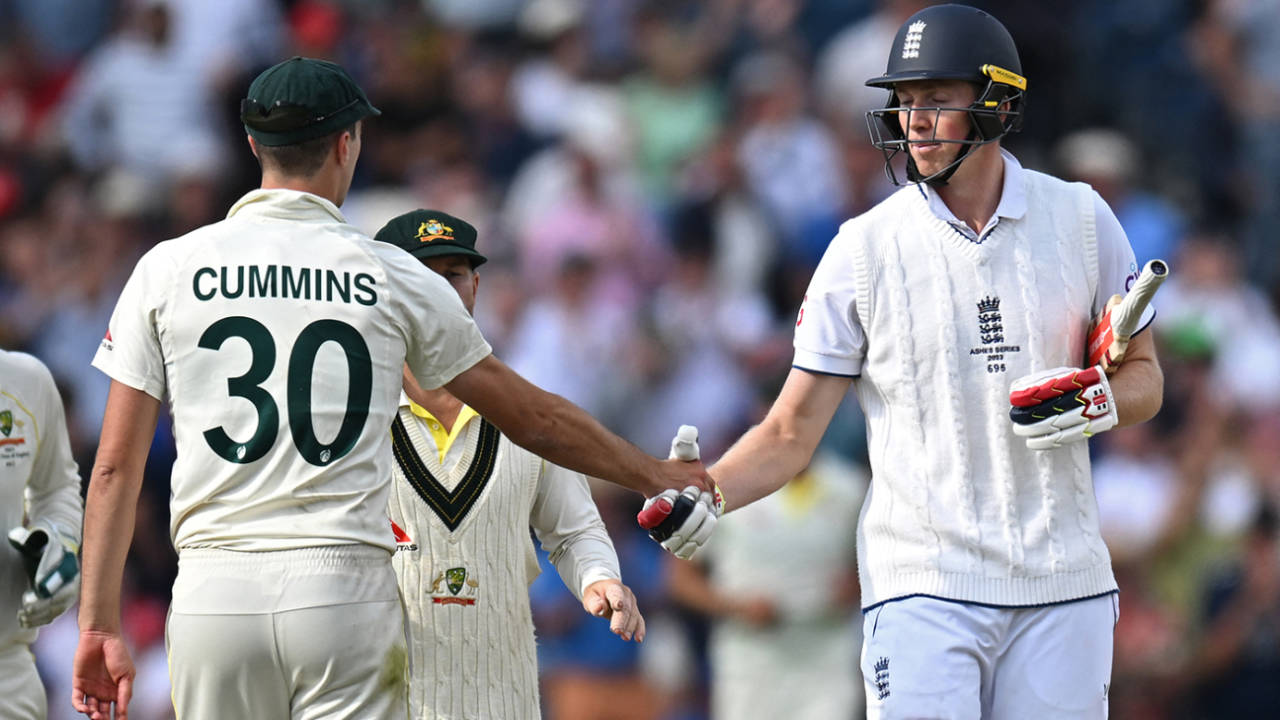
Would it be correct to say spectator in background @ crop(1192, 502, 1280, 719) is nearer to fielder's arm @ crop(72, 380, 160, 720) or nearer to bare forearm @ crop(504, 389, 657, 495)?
bare forearm @ crop(504, 389, 657, 495)

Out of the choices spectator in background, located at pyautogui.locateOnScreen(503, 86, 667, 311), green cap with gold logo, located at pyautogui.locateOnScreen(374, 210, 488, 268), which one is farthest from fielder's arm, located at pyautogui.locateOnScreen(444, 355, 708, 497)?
spectator in background, located at pyautogui.locateOnScreen(503, 86, 667, 311)

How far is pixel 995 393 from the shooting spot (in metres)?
4.95

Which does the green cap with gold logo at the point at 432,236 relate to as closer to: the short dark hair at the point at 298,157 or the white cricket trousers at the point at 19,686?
the short dark hair at the point at 298,157

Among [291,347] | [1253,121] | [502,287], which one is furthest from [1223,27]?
[291,347]

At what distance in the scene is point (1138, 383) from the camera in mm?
5066

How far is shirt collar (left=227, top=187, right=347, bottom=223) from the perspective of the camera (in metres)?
4.62

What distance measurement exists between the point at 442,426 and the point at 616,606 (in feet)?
2.66

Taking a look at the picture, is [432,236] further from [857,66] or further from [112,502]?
[857,66]

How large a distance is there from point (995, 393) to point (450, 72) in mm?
8391

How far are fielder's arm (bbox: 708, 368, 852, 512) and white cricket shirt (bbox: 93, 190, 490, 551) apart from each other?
1.21 m

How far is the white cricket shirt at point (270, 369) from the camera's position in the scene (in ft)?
14.5

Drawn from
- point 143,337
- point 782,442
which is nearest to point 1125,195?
point 782,442

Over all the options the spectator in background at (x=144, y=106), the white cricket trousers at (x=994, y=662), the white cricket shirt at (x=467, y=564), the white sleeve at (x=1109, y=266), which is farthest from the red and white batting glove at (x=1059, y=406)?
the spectator in background at (x=144, y=106)

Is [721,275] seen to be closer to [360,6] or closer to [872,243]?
[360,6]
